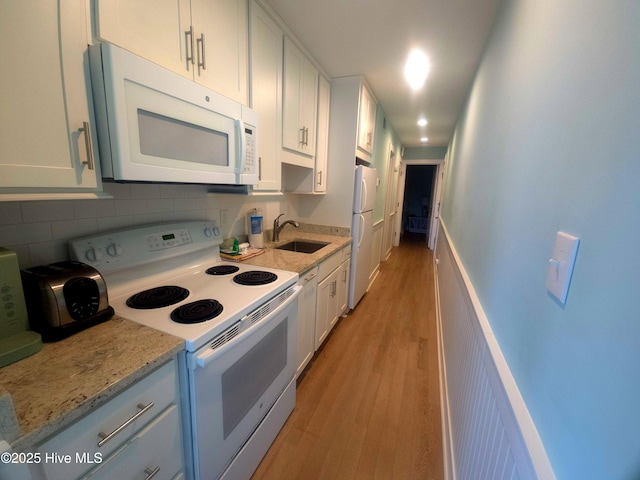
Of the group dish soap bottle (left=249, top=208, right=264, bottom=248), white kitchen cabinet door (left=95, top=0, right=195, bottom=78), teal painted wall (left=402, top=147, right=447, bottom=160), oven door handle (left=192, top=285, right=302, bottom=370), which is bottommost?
oven door handle (left=192, top=285, right=302, bottom=370)

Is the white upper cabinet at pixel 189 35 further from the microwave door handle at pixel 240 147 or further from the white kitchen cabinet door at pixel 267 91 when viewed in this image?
the microwave door handle at pixel 240 147

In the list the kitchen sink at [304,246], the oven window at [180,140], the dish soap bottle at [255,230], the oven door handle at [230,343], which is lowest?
the oven door handle at [230,343]

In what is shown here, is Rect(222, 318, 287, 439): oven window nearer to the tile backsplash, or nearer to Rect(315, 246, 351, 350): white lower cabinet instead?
Rect(315, 246, 351, 350): white lower cabinet

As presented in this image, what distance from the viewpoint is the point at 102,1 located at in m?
0.80

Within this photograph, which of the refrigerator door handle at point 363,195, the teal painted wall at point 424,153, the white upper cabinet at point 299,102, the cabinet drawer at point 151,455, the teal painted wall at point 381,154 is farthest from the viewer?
the teal painted wall at point 424,153

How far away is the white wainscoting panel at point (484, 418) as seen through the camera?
555 millimetres

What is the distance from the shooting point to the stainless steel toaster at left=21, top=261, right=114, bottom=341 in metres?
0.80

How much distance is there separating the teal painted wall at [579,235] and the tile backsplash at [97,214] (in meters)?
1.55

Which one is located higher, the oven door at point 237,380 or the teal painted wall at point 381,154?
the teal painted wall at point 381,154

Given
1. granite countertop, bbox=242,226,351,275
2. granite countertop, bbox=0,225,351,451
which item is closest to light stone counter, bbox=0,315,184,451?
granite countertop, bbox=0,225,351,451

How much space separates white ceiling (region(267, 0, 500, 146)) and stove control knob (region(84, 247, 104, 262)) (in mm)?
1670

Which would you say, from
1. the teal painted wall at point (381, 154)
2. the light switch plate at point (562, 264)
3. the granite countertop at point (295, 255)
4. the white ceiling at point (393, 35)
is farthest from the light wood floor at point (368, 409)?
the white ceiling at point (393, 35)

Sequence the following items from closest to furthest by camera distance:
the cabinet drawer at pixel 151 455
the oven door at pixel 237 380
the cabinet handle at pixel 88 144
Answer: the cabinet drawer at pixel 151 455 < the cabinet handle at pixel 88 144 < the oven door at pixel 237 380

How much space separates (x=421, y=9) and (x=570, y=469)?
209cm
